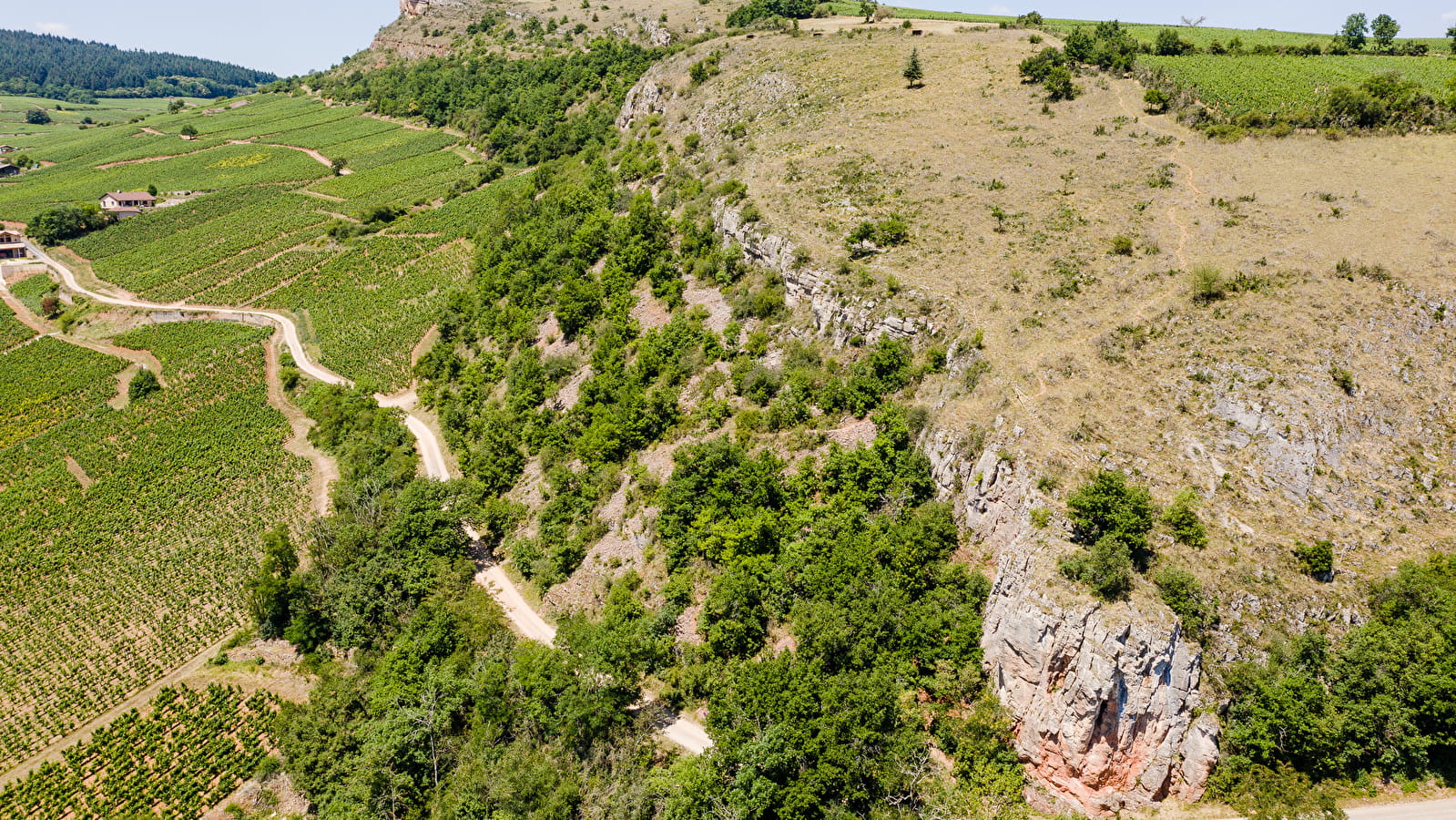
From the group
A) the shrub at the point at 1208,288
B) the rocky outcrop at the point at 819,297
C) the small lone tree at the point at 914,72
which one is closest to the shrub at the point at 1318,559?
the shrub at the point at 1208,288

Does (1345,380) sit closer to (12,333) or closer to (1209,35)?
(1209,35)

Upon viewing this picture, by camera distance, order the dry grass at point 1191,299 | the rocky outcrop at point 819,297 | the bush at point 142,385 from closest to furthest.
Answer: the dry grass at point 1191,299 < the rocky outcrop at point 819,297 < the bush at point 142,385

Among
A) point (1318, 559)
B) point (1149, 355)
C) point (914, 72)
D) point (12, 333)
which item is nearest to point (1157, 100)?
point (914, 72)

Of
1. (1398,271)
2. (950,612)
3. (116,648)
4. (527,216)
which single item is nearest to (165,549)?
(116,648)

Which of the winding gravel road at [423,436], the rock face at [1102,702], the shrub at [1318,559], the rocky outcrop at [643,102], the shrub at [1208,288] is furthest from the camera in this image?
the rocky outcrop at [643,102]

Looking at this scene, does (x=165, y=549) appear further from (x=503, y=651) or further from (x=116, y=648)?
(x=503, y=651)

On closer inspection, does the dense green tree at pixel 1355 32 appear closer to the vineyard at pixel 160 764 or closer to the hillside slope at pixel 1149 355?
the hillside slope at pixel 1149 355

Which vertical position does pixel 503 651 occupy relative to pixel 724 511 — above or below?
below
